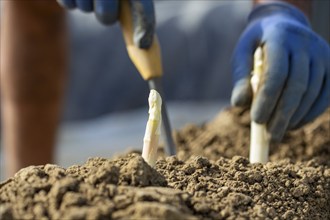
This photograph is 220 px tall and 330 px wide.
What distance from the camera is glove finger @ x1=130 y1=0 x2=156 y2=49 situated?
1805 mm

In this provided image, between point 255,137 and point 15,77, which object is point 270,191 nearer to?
point 255,137

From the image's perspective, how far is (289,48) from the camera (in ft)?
5.83

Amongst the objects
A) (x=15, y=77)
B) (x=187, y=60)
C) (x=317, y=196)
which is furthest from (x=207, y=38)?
(x=317, y=196)

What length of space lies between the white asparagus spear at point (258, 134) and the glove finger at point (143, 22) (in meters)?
0.26

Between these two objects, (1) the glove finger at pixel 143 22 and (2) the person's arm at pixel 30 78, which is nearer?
(1) the glove finger at pixel 143 22

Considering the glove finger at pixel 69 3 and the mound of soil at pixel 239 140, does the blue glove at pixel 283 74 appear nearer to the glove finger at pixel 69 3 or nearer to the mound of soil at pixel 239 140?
the mound of soil at pixel 239 140

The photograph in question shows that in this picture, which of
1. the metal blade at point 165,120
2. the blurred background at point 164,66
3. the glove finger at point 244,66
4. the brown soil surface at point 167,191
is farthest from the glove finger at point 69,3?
the blurred background at point 164,66

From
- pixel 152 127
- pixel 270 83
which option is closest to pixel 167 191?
pixel 152 127

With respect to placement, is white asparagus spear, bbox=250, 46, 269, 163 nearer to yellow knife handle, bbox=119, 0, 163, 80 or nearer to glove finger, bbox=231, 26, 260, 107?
glove finger, bbox=231, 26, 260, 107

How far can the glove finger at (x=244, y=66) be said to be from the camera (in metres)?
1.78

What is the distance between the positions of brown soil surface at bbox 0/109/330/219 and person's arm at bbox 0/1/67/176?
1499 mm

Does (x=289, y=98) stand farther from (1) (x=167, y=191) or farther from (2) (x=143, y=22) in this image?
(1) (x=167, y=191)

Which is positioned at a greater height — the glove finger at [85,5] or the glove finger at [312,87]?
the glove finger at [85,5]

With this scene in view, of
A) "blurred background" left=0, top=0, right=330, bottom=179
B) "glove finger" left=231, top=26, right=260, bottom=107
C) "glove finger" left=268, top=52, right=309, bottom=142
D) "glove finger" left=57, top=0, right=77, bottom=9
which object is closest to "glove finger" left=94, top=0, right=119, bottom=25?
"glove finger" left=57, top=0, right=77, bottom=9
